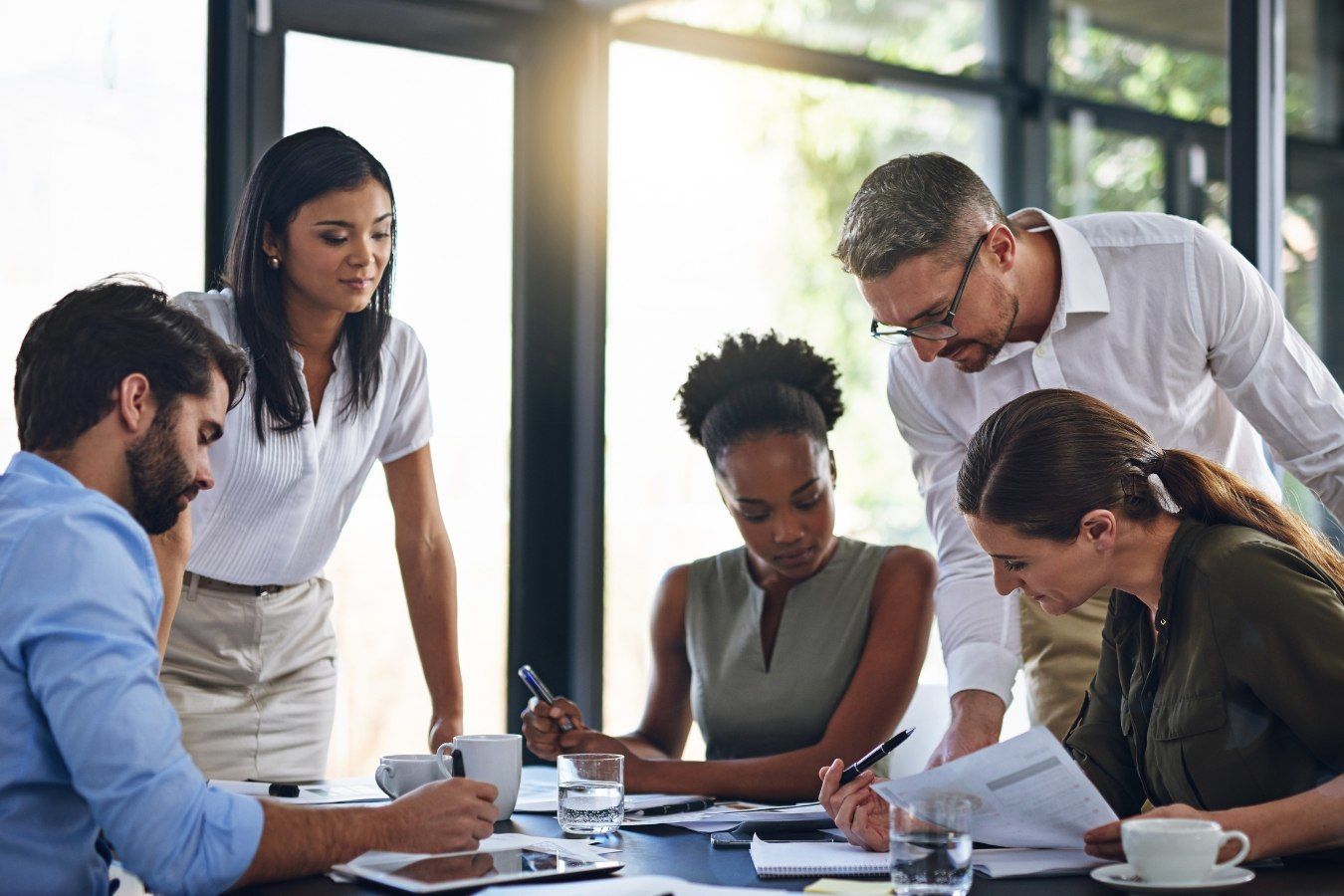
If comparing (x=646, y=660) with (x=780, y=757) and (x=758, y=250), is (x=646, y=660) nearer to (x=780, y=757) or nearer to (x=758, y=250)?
(x=758, y=250)

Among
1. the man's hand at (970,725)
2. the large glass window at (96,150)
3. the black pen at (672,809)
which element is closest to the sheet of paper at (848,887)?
the black pen at (672,809)

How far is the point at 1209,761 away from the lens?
1615mm

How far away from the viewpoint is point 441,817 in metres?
1.58

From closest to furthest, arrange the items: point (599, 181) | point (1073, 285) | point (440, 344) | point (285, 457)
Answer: point (1073, 285), point (285, 457), point (440, 344), point (599, 181)

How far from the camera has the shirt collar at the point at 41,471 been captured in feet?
4.85

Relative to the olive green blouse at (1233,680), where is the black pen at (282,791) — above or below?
below

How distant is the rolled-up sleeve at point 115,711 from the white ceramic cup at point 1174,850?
87cm

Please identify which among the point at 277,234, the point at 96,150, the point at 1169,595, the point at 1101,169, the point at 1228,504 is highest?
the point at 1101,169

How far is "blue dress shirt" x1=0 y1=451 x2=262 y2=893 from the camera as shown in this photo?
1.35 m

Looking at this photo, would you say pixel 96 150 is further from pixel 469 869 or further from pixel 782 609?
pixel 469 869

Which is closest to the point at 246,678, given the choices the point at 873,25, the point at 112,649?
the point at 112,649

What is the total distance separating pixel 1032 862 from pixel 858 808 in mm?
217

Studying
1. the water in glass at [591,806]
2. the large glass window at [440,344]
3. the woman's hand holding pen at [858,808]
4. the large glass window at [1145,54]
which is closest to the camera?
the woman's hand holding pen at [858,808]

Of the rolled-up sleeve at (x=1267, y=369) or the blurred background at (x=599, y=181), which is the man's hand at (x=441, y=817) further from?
the blurred background at (x=599, y=181)
